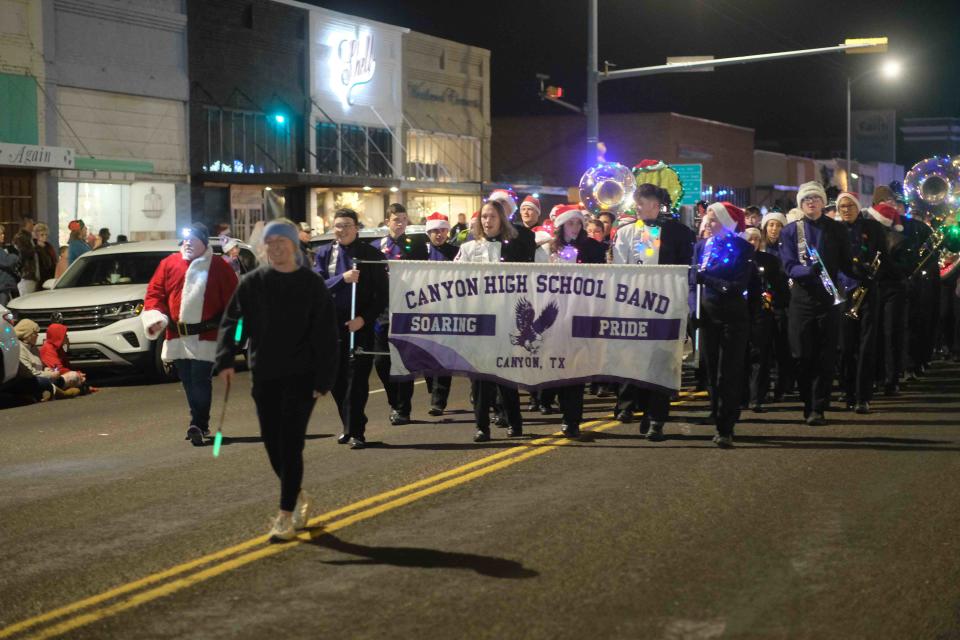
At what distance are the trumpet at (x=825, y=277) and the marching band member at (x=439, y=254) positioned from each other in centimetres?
328

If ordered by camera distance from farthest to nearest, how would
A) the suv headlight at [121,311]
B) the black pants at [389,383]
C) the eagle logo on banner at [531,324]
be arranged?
the suv headlight at [121,311]
the black pants at [389,383]
the eagle logo on banner at [531,324]

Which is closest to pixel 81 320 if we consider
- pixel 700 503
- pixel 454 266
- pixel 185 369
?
pixel 185 369

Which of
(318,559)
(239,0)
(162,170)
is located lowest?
(318,559)

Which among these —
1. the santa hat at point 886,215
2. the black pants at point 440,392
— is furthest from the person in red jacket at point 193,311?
the santa hat at point 886,215

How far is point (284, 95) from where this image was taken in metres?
Answer: 38.5

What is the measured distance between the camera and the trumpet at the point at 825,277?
1320 cm

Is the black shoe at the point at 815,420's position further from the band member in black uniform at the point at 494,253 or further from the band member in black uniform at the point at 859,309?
the band member in black uniform at the point at 494,253

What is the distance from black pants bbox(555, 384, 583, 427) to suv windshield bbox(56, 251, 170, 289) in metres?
8.65

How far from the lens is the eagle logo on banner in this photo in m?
12.2

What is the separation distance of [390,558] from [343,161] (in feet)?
113

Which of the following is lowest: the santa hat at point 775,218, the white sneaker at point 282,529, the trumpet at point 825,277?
the white sneaker at point 282,529

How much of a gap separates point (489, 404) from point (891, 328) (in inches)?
224

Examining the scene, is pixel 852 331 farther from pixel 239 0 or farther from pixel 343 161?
pixel 343 161

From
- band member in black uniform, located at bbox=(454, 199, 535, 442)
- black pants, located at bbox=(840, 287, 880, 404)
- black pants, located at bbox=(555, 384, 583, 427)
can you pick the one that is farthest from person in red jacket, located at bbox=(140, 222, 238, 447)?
black pants, located at bbox=(840, 287, 880, 404)
